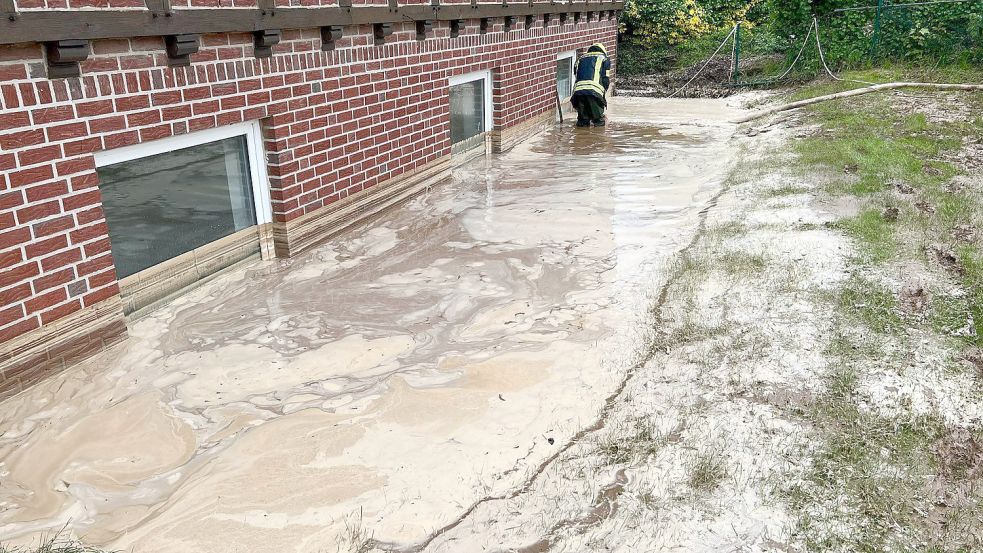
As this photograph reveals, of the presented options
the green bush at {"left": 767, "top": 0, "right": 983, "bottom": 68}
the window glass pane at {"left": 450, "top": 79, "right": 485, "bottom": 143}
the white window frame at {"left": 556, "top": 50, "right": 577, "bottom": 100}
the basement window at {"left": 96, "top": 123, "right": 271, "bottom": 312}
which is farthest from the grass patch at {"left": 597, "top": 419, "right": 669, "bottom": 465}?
the green bush at {"left": 767, "top": 0, "right": 983, "bottom": 68}

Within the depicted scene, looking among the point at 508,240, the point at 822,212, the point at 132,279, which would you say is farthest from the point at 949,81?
the point at 132,279

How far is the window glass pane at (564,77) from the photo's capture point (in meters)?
15.7

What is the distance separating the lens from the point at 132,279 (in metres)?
5.59

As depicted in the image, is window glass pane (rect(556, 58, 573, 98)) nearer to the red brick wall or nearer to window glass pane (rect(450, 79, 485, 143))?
window glass pane (rect(450, 79, 485, 143))

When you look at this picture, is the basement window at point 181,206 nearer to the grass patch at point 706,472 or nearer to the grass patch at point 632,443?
the grass patch at point 632,443

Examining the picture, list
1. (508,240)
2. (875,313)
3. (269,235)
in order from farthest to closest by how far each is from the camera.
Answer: (508,240) < (269,235) < (875,313)

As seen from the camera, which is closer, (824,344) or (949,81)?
(824,344)

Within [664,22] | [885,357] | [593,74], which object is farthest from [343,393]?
[664,22]

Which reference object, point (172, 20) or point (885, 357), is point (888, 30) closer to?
point (885, 357)

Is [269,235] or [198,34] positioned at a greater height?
[198,34]

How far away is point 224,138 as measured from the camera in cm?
639

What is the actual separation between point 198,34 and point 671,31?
62.9 feet

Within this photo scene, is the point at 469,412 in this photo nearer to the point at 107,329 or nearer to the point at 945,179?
the point at 107,329

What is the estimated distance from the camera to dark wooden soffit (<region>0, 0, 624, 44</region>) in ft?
14.2
